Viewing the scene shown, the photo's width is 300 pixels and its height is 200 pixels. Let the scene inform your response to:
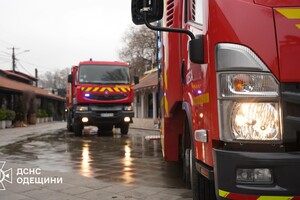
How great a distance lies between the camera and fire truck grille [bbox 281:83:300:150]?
239 centimetres

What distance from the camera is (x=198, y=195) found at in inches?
134

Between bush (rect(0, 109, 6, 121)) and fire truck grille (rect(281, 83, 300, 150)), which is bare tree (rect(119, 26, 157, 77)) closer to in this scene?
bush (rect(0, 109, 6, 121))

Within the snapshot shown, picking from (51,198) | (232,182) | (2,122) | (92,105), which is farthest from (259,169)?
(2,122)

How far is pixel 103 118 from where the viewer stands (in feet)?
50.0

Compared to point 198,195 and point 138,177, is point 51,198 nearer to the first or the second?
point 138,177

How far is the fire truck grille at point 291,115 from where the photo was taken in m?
2.39

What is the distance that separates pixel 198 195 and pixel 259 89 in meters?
1.38

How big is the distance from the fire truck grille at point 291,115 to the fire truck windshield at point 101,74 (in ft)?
42.5

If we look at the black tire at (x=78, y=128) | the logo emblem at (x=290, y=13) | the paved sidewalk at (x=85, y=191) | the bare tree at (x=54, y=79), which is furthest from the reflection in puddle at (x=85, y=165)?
the bare tree at (x=54, y=79)

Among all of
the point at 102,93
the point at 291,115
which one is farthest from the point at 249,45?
the point at 102,93

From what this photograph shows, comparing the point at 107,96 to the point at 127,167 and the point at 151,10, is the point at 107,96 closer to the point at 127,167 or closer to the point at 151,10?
the point at 127,167

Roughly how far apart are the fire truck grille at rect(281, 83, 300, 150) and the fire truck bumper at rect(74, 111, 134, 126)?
13.1 m

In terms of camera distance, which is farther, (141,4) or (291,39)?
(141,4)

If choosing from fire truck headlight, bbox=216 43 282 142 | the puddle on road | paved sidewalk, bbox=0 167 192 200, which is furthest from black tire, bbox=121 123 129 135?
fire truck headlight, bbox=216 43 282 142
